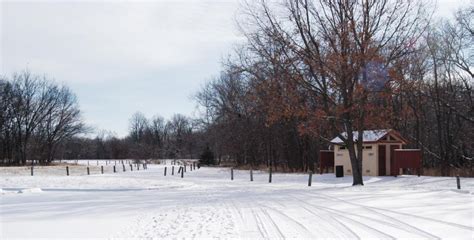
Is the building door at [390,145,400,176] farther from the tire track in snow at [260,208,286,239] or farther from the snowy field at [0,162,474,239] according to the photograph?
the tire track in snow at [260,208,286,239]

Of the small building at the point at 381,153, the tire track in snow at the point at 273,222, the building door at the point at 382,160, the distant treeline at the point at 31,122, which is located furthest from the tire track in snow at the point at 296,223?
the distant treeline at the point at 31,122

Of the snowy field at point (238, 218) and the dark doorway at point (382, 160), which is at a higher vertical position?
the dark doorway at point (382, 160)

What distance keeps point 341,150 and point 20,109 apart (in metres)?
62.8

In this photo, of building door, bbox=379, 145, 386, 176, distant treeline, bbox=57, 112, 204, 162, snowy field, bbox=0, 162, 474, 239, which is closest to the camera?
snowy field, bbox=0, 162, 474, 239

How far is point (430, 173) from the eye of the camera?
42.1 metres

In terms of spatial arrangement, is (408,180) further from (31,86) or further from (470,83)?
(31,86)

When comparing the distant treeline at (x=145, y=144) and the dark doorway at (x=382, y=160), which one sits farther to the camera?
the distant treeline at (x=145, y=144)

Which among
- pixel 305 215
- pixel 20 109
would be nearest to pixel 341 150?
pixel 305 215

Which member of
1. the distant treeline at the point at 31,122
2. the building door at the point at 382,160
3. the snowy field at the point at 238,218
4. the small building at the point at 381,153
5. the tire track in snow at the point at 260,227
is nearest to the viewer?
the tire track in snow at the point at 260,227

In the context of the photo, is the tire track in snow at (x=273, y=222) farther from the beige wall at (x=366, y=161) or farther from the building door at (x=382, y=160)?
the building door at (x=382, y=160)

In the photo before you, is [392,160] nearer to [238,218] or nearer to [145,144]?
[238,218]

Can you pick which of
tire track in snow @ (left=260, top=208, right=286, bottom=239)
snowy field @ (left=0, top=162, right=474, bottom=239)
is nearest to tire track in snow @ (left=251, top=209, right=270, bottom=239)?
snowy field @ (left=0, top=162, right=474, bottom=239)

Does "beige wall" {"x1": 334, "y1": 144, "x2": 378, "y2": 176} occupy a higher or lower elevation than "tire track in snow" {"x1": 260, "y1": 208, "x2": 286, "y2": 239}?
higher

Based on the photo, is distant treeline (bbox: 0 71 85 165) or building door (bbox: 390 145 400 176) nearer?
building door (bbox: 390 145 400 176)
